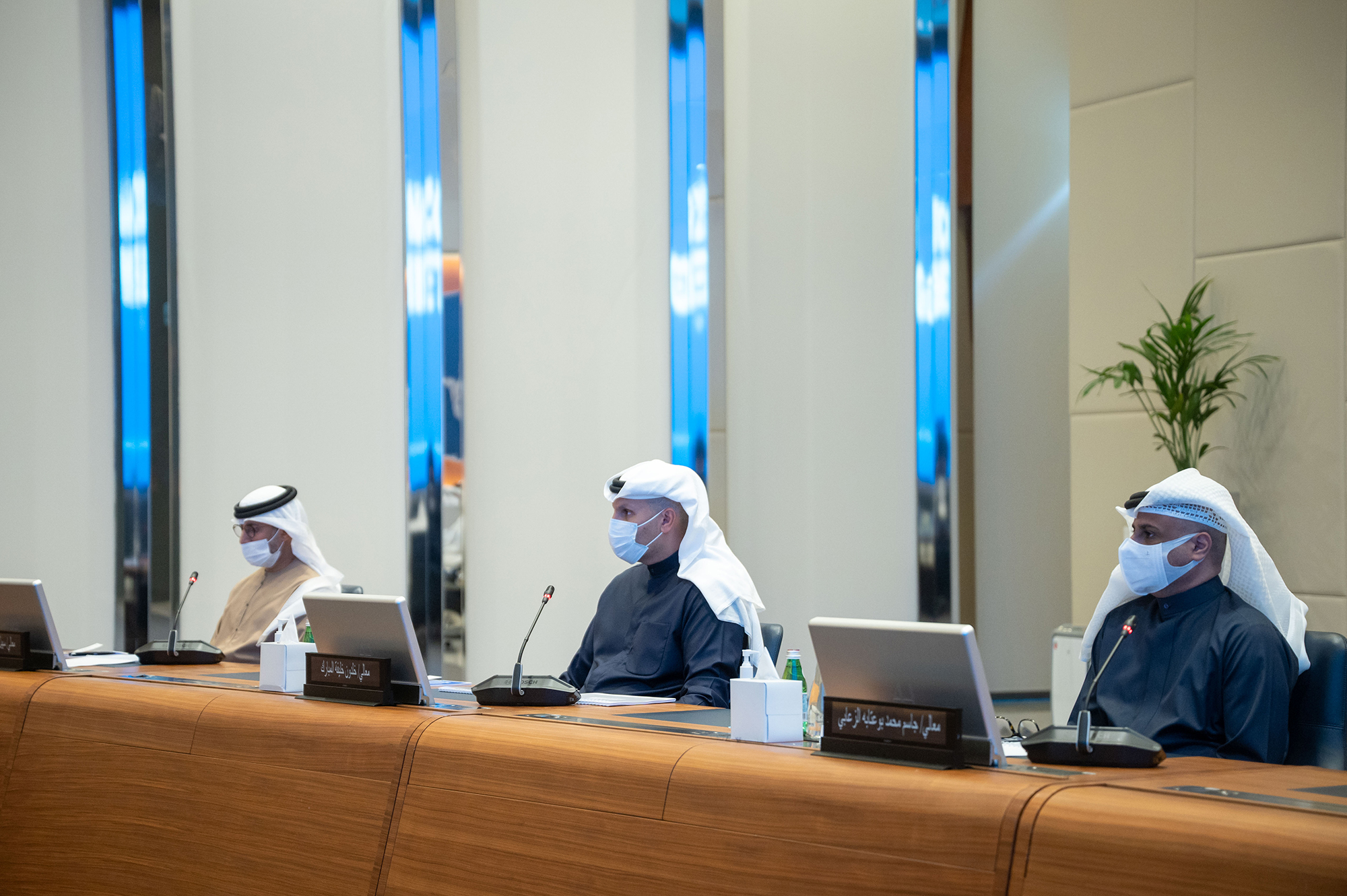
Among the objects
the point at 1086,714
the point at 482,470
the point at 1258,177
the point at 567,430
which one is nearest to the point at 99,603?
the point at 482,470

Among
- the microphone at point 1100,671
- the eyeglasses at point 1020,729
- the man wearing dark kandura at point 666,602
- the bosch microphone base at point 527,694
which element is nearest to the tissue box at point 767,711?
the eyeglasses at point 1020,729

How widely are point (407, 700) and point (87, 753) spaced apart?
2.52 feet

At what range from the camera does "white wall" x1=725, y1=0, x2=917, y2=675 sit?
5.05 m

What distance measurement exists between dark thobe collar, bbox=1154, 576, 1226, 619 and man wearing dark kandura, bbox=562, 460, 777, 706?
3.39 feet

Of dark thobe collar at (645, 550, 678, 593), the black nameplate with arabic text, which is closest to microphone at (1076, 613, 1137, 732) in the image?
dark thobe collar at (645, 550, 678, 593)

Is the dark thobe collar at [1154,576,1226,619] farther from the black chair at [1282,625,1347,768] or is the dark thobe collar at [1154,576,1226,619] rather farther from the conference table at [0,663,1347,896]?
the conference table at [0,663,1347,896]

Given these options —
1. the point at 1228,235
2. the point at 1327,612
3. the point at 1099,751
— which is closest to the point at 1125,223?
the point at 1228,235

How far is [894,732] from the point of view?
6.07 ft

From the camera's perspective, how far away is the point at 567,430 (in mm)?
5066

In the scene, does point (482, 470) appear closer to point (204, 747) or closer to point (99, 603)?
point (99, 603)

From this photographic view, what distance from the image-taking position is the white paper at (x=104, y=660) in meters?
3.57

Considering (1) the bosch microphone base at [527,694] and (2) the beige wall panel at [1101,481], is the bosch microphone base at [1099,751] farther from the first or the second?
(2) the beige wall panel at [1101,481]

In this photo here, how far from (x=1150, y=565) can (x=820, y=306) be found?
2697 mm

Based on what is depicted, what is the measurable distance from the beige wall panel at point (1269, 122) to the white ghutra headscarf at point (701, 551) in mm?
2161
